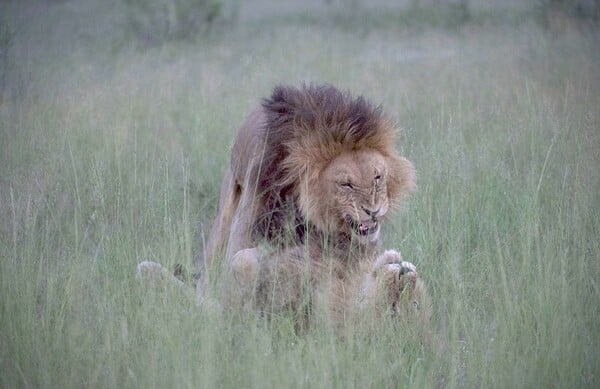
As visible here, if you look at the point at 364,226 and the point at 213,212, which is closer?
the point at 364,226

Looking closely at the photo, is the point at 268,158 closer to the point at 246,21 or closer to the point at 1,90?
the point at 1,90

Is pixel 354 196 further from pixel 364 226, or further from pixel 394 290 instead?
pixel 394 290

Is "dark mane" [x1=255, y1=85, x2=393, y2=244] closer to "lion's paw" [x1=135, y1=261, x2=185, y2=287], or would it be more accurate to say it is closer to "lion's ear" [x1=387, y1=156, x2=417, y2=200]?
"lion's ear" [x1=387, y1=156, x2=417, y2=200]

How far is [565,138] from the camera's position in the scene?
18.8 feet

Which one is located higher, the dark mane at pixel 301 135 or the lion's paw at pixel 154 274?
the dark mane at pixel 301 135

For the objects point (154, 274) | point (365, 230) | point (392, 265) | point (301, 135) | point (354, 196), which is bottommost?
point (154, 274)

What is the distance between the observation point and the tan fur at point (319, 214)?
147 inches

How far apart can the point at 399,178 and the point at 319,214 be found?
0.40 m

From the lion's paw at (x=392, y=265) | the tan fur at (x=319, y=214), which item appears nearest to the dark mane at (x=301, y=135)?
the tan fur at (x=319, y=214)

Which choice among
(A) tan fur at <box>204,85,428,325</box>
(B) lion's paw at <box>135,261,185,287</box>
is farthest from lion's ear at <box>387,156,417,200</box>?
(B) lion's paw at <box>135,261,185,287</box>

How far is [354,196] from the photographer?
3762 mm

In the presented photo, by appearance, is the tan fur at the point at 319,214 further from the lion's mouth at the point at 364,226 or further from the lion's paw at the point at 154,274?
the lion's paw at the point at 154,274

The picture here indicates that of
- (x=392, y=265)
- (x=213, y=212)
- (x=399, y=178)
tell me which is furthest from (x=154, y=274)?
(x=213, y=212)

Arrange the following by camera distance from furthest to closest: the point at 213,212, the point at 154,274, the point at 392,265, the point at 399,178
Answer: the point at 213,212 < the point at 399,178 < the point at 154,274 < the point at 392,265
